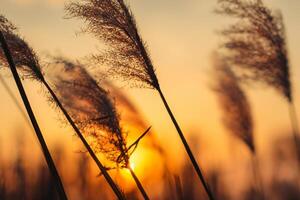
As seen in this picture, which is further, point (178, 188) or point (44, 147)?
point (178, 188)

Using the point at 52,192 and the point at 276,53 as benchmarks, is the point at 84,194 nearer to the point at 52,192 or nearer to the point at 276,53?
the point at 52,192

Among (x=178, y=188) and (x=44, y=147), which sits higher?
(x=44, y=147)

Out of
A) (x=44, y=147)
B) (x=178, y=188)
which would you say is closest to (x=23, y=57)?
(x=44, y=147)

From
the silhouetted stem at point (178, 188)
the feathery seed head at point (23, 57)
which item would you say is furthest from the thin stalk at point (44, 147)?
the silhouetted stem at point (178, 188)

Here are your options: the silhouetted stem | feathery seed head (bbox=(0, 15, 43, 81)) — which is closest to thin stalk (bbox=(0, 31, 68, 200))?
feathery seed head (bbox=(0, 15, 43, 81))

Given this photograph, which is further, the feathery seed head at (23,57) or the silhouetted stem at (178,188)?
the silhouetted stem at (178,188)

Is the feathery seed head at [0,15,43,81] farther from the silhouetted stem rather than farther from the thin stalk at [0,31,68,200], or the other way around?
the silhouetted stem

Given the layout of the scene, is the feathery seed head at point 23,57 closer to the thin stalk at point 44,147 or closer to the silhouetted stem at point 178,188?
the thin stalk at point 44,147

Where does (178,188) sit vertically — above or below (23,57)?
below

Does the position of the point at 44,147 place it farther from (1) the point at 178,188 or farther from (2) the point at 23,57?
(1) the point at 178,188

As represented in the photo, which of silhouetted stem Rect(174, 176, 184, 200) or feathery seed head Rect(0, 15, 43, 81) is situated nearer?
feathery seed head Rect(0, 15, 43, 81)

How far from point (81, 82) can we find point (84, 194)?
12.9m

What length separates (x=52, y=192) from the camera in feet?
51.7

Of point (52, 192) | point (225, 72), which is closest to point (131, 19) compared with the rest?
point (225, 72)
